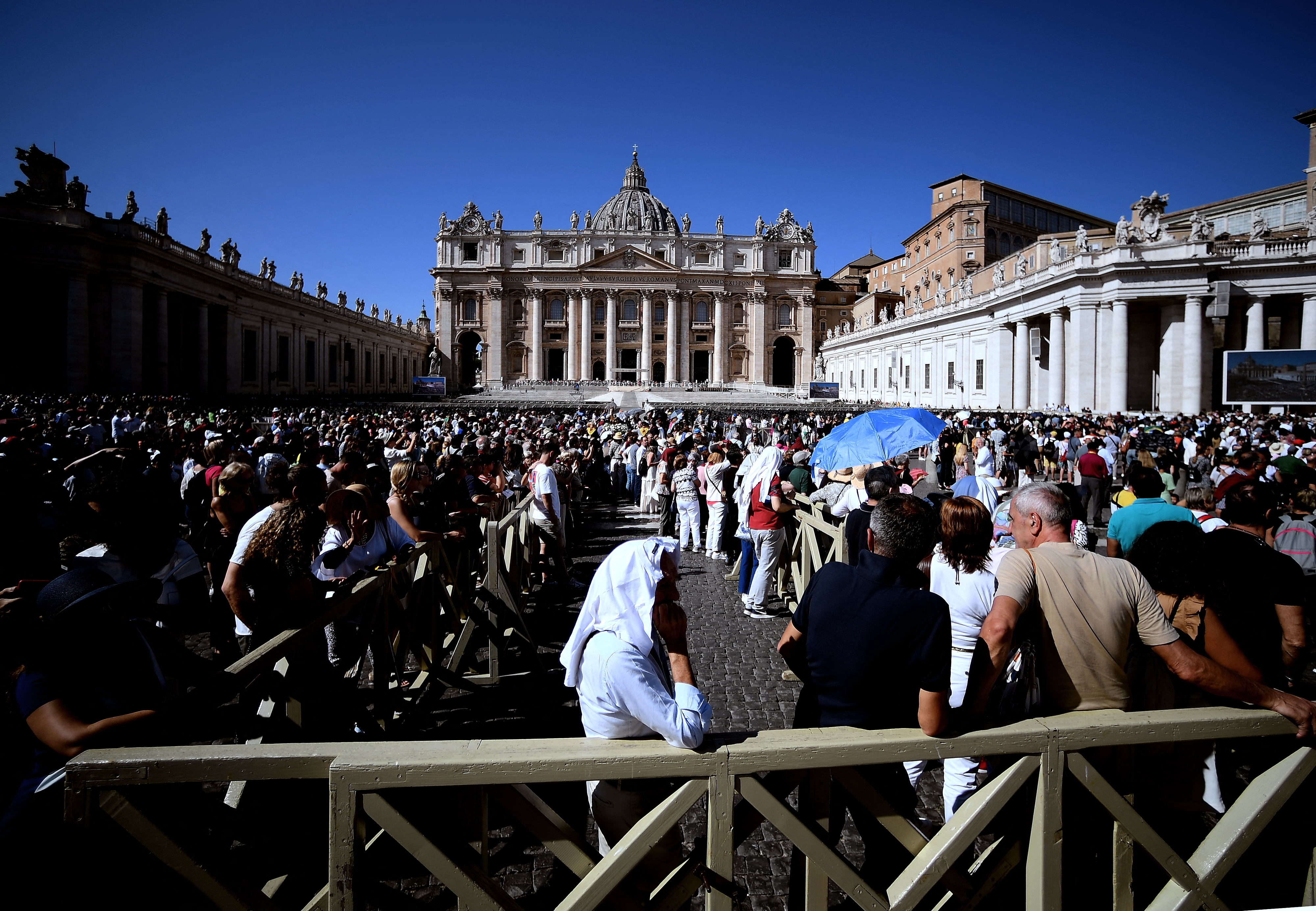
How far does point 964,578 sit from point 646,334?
234 ft

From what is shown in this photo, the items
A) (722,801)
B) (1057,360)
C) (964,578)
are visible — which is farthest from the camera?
(1057,360)

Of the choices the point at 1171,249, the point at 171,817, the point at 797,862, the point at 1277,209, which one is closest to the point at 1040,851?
the point at 797,862

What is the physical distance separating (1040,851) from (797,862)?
0.78 metres

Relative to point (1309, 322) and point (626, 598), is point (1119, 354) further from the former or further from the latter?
point (626, 598)

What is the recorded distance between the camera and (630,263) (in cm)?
7356

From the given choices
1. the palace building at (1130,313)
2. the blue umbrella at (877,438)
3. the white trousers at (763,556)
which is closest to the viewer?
the blue umbrella at (877,438)

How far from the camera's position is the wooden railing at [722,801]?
180 centimetres

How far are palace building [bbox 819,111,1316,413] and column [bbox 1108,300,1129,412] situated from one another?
0.16 ft

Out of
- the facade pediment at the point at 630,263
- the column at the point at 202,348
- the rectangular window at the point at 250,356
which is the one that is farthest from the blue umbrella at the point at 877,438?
the facade pediment at the point at 630,263

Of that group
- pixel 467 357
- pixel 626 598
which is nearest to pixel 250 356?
pixel 467 357

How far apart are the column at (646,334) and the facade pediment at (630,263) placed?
2.76 metres

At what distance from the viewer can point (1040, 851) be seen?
2.11 metres

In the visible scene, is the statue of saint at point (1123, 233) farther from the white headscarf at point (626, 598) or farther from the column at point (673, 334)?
the column at point (673, 334)

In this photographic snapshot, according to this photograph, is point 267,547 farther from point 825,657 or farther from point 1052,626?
point 1052,626
